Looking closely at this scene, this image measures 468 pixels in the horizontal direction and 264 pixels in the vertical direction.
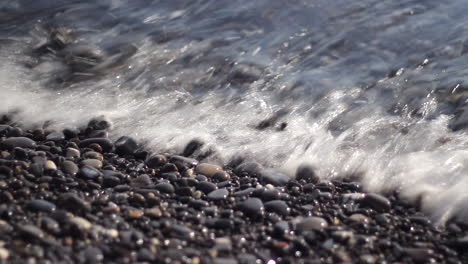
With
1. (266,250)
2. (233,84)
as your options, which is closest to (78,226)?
(266,250)

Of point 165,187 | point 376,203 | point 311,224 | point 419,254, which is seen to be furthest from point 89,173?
point 419,254

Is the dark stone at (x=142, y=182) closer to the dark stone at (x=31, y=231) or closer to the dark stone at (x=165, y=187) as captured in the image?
the dark stone at (x=165, y=187)

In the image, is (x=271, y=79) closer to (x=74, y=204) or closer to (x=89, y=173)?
(x=89, y=173)

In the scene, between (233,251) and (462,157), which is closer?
(233,251)

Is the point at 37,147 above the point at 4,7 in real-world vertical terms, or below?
below

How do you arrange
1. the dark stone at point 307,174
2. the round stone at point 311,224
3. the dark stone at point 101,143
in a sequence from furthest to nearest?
the dark stone at point 101,143
the dark stone at point 307,174
the round stone at point 311,224

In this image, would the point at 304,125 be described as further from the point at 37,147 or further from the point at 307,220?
the point at 37,147

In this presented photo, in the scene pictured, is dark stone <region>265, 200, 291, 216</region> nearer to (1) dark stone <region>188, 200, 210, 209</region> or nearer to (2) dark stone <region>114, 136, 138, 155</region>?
(1) dark stone <region>188, 200, 210, 209</region>

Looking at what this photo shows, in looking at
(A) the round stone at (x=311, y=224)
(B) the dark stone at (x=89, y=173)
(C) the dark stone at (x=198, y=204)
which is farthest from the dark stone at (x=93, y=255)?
(A) the round stone at (x=311, y=224)
